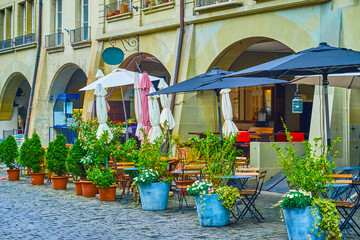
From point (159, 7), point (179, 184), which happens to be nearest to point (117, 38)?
point (159, 7)

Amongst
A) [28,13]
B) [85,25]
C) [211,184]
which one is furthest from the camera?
[28,13]

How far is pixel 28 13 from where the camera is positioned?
29625mm

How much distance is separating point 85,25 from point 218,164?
52.0 feet

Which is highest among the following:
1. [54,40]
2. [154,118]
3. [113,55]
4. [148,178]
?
[54,40]

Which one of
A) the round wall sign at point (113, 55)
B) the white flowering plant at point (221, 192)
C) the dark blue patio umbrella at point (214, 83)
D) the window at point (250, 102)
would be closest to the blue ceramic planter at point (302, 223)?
the white flowering plant at point (221, 192)

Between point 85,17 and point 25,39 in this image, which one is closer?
point 85,17

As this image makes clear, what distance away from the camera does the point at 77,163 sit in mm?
14398

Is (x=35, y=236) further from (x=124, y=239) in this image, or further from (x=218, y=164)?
(x=218, y=164)

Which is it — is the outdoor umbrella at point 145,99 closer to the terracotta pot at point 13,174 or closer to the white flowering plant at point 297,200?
the terracotta pot at point 13,174

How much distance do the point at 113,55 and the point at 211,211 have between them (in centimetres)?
1190

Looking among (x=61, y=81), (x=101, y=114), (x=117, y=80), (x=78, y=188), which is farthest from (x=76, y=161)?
(x=61, y=81)

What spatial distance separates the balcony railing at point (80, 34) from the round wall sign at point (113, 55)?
11.8ft

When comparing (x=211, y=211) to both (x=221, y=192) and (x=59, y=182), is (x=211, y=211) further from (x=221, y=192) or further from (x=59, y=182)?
(x=59, y=182)

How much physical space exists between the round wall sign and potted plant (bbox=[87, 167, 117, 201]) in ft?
26.6
